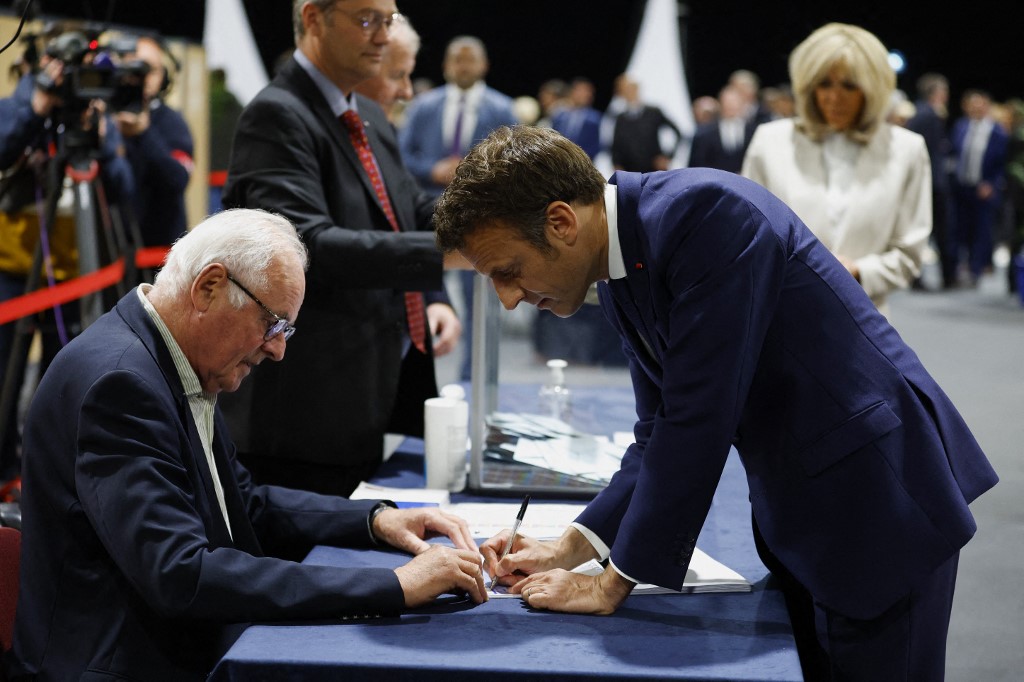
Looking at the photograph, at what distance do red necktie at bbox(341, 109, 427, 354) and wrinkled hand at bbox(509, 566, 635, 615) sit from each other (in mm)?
1229

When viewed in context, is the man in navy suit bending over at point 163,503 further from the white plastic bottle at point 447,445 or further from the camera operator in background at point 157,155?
the camera operator in background at point 157,155

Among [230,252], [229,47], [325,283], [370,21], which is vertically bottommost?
[325,283]

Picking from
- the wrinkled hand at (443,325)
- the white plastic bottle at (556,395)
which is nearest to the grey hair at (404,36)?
the wrinkled hand at (443,325)

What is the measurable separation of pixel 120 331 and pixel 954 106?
17.6 m

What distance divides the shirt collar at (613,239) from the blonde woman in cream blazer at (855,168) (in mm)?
1713

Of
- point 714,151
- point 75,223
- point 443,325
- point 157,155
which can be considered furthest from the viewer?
point 714,151

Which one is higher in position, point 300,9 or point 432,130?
point 300,9

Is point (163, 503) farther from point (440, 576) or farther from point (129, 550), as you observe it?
point (440, 576)

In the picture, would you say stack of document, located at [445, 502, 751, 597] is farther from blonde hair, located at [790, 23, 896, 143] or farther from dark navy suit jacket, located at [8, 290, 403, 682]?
blonde hair, located at [790, 23, 896, 143]

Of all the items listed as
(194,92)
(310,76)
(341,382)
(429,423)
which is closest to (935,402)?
(429,423)

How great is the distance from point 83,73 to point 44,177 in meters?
0.49

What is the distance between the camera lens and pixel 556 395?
266 centimetres

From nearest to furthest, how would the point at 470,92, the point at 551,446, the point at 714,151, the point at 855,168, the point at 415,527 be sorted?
the point at 415,527
the point at 551,446
the point at 855,168
the point at 470,92
the point at 714,151

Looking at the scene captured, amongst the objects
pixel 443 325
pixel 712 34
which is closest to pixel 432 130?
pixel 443 325
